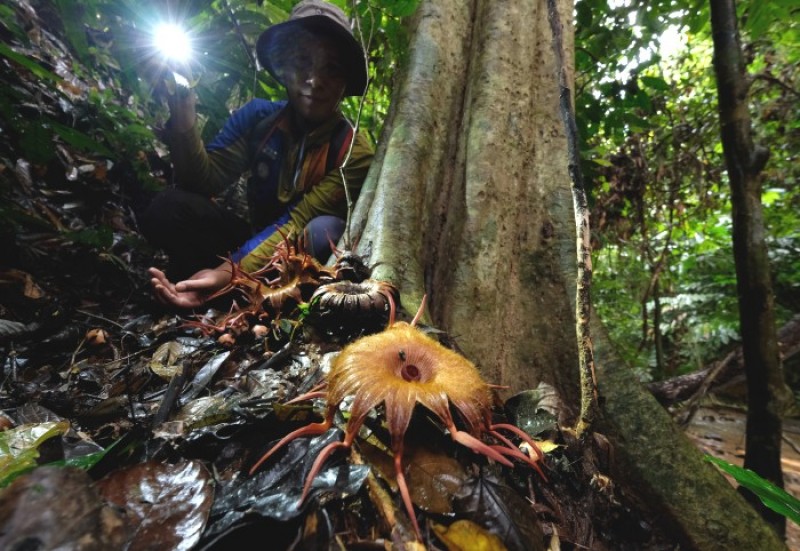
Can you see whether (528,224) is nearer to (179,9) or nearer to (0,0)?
(179,9)

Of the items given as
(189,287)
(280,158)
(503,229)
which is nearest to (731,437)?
(503,229)

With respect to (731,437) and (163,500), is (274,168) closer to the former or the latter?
(163,500)

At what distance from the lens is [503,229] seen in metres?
2.09

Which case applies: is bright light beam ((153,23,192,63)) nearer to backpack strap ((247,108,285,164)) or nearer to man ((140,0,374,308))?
man ((140,0,374,308))

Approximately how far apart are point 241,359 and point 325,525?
1100 mm

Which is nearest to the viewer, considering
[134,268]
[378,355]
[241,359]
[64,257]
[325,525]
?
[325,525]

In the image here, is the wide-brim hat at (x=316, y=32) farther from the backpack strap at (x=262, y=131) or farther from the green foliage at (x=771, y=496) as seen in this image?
the green foliage at (x=771, y=496)

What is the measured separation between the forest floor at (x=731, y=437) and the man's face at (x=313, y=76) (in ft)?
16.9

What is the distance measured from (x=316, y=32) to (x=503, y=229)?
2063 mm

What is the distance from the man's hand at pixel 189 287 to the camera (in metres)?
2.22

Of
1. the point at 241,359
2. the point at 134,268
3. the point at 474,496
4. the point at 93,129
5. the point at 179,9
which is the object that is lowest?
the point at 474,496

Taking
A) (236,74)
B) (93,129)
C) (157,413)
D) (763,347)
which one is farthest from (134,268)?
(763,347)

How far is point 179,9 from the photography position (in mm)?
2764

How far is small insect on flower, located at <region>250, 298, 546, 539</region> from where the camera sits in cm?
83
